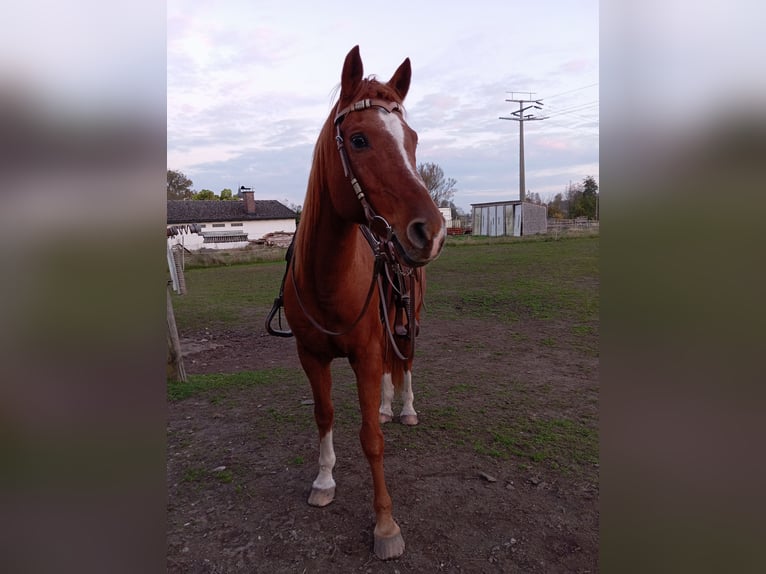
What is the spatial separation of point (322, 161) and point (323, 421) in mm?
1940

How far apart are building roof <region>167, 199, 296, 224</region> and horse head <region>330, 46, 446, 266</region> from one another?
1710 inches

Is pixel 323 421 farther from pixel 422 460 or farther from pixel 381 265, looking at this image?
pixel 381 265

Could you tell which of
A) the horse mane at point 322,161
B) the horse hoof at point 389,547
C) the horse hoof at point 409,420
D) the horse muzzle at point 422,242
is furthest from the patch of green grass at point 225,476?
the horse muzzle at point 422,242

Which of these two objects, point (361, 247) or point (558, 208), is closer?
point (361, 247)

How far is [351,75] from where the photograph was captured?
7.18 ft

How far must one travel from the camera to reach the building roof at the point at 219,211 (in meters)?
42.5

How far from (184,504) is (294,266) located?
6.40 feet

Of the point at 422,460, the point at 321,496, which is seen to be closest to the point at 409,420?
the point at 422,460

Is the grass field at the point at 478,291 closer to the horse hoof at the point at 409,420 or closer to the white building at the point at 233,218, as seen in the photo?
the horse hoof at the point at 409,420

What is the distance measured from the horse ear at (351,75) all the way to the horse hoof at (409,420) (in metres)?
3.13

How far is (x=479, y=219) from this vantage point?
39.6 metres
